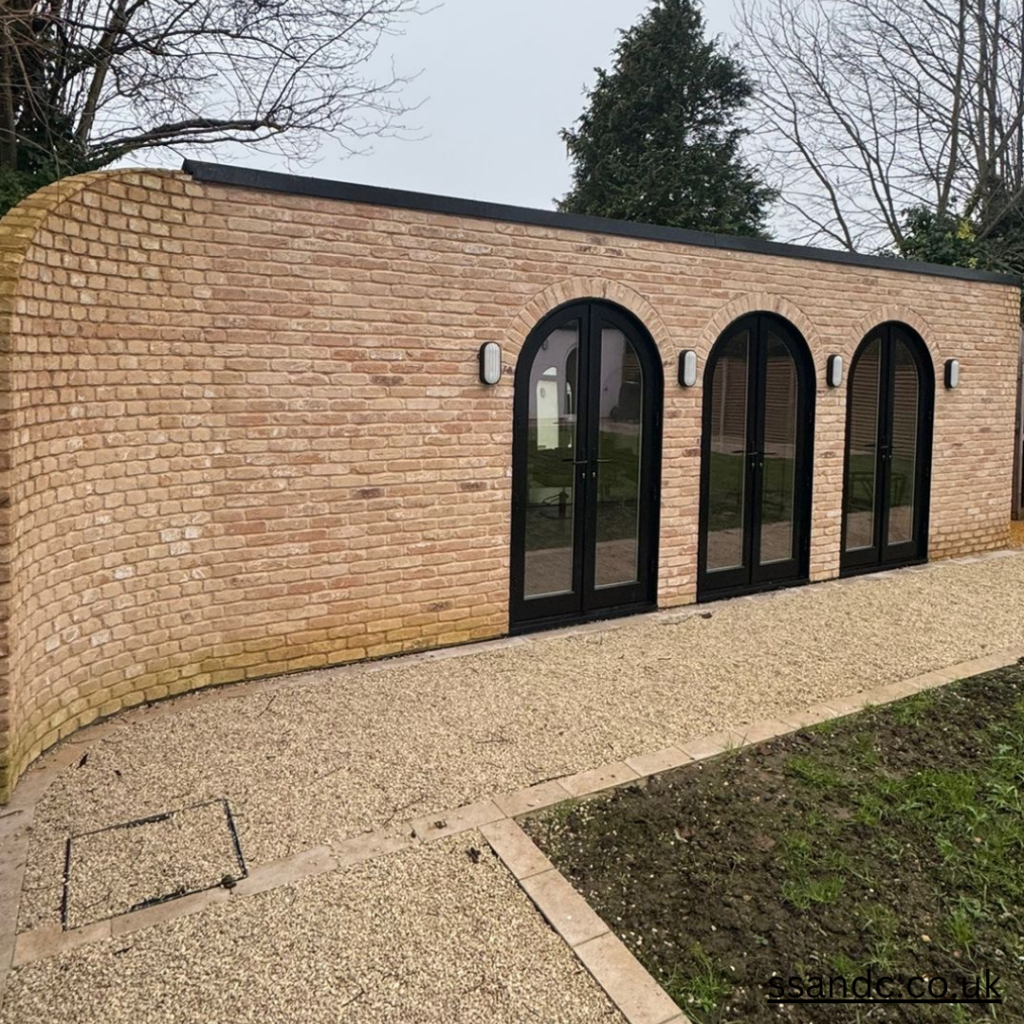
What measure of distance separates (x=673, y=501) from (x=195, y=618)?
3.72 meters

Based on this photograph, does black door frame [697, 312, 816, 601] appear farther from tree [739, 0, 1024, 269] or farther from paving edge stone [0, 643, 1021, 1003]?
tree [739, 0, 1024, 269]

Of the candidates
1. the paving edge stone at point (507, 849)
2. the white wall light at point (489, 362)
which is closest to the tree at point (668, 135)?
the white wall light at point (489, 362)

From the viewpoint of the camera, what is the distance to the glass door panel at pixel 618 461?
629 centimetres

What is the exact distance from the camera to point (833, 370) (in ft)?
24.5

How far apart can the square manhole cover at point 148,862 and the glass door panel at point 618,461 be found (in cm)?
365

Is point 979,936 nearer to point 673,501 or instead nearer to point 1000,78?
point 673,501

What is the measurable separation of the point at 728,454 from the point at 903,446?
252 centimetres

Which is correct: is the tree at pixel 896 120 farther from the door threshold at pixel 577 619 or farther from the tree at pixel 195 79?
the tree at pixel 195 79

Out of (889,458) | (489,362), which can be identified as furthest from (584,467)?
(889,458)

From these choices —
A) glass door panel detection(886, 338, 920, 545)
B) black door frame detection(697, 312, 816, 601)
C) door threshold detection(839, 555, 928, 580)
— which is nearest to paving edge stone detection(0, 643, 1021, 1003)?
black door frame detection(697, 312, 816, 601)

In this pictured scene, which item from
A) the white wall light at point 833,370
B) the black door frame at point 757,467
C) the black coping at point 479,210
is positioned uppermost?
the black coping at point 479,210

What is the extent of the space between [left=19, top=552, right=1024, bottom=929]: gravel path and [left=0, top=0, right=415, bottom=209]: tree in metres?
5.57

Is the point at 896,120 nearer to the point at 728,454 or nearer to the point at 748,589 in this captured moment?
the point at 728,454

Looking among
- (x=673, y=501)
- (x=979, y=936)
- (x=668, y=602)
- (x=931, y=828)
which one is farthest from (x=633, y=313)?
(x=979, y=936)
